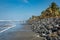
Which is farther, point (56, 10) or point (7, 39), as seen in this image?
point (56, 10)

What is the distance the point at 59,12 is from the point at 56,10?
2.68 metres

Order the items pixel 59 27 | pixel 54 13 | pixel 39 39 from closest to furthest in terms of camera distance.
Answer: pixel 39 39, pixel 59 27, pixel 54 13

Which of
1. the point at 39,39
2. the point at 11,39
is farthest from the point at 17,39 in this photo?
the point at 39,39

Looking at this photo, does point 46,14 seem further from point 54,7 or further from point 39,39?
point 39,39

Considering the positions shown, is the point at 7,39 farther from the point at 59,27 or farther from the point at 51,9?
the point at 51,9

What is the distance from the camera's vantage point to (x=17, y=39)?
79.6ft

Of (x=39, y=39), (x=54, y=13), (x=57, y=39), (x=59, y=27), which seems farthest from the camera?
(x=54, y=13)

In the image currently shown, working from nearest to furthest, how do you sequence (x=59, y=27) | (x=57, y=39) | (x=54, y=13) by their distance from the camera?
(x=57, y=39) < (x=59, y=27) < (x=54, y=13)

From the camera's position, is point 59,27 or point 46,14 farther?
point 46,14

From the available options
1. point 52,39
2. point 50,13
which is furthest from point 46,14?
point 52,39

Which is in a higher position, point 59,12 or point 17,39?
point 59,12

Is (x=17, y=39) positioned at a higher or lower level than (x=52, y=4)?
lower

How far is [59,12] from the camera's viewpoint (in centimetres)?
9050

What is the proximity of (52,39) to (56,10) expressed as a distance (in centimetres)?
6982
